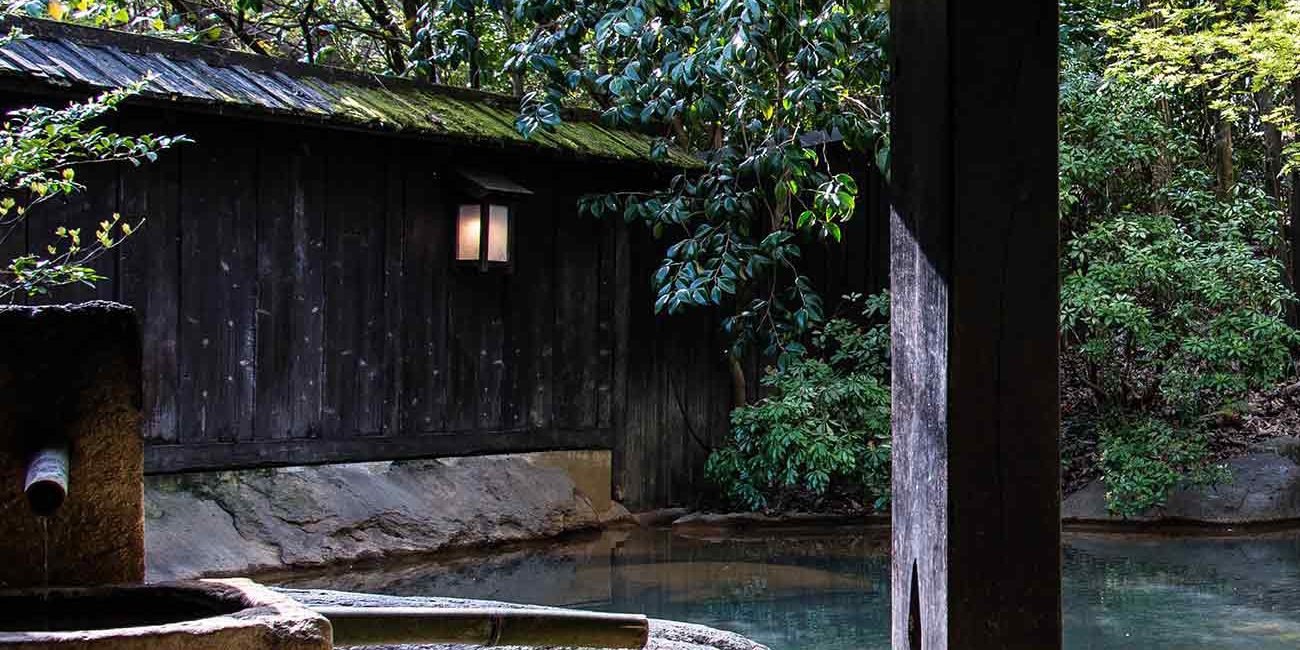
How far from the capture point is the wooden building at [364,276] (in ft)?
22.4

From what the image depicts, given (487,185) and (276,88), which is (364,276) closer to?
(487,185)

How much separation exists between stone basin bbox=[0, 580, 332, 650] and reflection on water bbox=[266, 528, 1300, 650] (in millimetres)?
3583

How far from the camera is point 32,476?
6.85 ft

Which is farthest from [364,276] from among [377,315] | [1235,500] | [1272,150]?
[1272,150]

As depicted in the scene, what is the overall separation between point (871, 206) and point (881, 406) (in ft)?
7.44

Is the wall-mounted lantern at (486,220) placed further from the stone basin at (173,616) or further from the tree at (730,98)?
the stone basin at (173,616)

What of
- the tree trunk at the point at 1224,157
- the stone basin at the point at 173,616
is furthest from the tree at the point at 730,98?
the tree trunk at the point at 1224,157

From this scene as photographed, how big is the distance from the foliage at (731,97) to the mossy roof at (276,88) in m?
0.46

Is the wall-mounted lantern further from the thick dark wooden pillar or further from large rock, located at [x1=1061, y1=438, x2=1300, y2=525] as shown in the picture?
the thick dark wooden pillar

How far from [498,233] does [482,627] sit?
5.37 m

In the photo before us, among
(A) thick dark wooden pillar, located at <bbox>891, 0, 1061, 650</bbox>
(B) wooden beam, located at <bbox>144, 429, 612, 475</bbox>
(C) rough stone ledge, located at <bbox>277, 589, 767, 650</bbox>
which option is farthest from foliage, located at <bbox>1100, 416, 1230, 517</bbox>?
(A) thick dark wooden pillar, located at <bbox>891, 0, 1061, 650</bbox>

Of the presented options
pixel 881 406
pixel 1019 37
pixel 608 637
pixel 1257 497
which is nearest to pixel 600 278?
pixel 881 406

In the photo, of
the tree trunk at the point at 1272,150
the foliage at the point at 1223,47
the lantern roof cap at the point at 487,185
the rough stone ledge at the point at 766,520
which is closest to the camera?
the lantern roof cap at the point at 487,185

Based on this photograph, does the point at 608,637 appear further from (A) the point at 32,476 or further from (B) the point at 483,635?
(A) the point at 32,476
